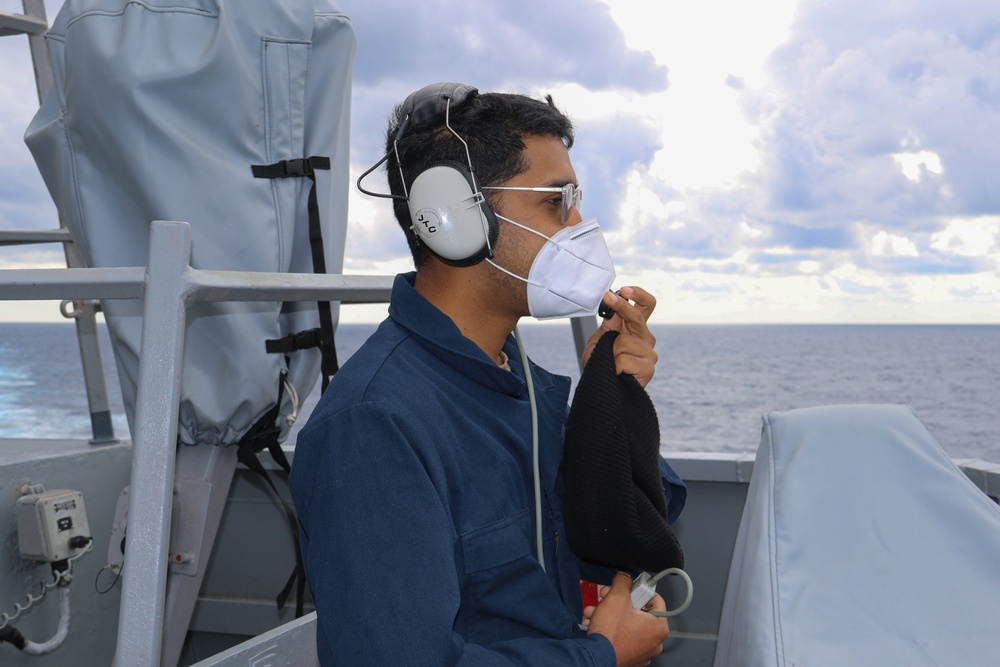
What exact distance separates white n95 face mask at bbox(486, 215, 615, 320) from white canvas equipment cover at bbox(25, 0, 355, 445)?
0.67 metres

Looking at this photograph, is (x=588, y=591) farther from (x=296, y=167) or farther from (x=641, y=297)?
(x=296, y=167)

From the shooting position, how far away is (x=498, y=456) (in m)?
1.16

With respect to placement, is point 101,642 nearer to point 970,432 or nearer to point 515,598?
point 515,598

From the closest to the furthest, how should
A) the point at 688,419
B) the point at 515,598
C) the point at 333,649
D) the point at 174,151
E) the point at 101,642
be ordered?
1. the point at 333,649
2. the point at 515,598
3. the point at 174,151
4. the point at 101,642
5. the point at 688,419

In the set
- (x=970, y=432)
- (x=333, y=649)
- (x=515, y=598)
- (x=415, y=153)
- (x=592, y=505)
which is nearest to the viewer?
(x=333, y=649)

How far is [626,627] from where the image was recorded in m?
1.15

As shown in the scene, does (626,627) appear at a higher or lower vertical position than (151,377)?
lower

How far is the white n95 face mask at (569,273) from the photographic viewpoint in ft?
4.27

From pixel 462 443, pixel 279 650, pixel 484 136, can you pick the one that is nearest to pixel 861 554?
pixel 462 443

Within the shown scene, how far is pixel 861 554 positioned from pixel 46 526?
5.85 ft

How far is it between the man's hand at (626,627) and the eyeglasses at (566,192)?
→ 1.91ft

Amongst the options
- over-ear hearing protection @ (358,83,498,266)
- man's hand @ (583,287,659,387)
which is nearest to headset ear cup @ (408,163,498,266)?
over-ear hearing protection @ (358,83,498,266)

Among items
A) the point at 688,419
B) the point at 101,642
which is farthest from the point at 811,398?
the point at 101,642

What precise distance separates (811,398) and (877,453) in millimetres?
40830
